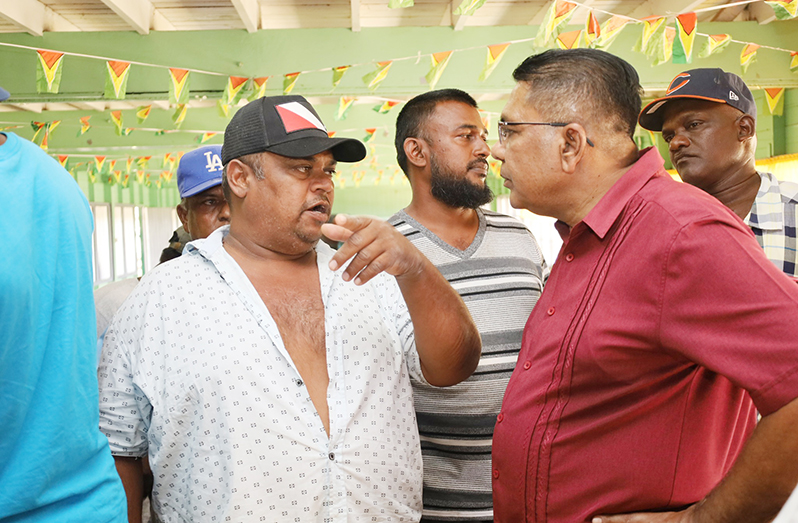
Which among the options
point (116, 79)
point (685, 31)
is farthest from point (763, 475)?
point (116, 79)

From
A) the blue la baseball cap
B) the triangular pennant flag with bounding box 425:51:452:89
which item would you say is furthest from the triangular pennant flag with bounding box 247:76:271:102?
the blue la baseball cap

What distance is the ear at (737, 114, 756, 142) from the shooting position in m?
2.31

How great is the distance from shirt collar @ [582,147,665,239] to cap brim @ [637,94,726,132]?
1147 mm

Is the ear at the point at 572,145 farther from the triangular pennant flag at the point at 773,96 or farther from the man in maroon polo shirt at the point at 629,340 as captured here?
the triangular pennant flag at the point at 773,96

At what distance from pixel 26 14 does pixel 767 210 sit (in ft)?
14.2

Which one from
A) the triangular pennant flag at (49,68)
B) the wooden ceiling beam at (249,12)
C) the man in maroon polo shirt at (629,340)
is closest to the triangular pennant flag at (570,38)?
the wooden ceiling beam at (249,12)

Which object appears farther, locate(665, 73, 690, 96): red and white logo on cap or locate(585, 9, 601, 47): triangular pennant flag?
locate(585, 9, 601, 47): triangular pennant flag

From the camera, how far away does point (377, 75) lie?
4410mm

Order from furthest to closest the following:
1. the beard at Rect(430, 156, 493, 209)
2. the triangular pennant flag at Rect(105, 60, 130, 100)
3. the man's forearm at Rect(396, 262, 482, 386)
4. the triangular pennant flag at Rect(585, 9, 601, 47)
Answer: the triangular pennant flag at Rect(105, 60, 130, 100) < the triangular pennant flag at Rect(585, 9, 601, 47) < the beard at Rect(430, 156, 493, 209) < the man's forearm at Rect(396, 262, 482, 386)

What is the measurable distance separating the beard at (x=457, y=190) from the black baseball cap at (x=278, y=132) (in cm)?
61

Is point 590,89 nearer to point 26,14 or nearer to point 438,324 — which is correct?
point 438,324

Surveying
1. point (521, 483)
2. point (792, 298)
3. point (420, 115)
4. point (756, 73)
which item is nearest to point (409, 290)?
point (521, 483)

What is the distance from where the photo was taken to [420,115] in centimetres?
241

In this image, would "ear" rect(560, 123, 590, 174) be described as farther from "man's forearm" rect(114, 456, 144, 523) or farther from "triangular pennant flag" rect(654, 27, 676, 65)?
"triangular pennant flag" rect(654, 27, 676, 65)
